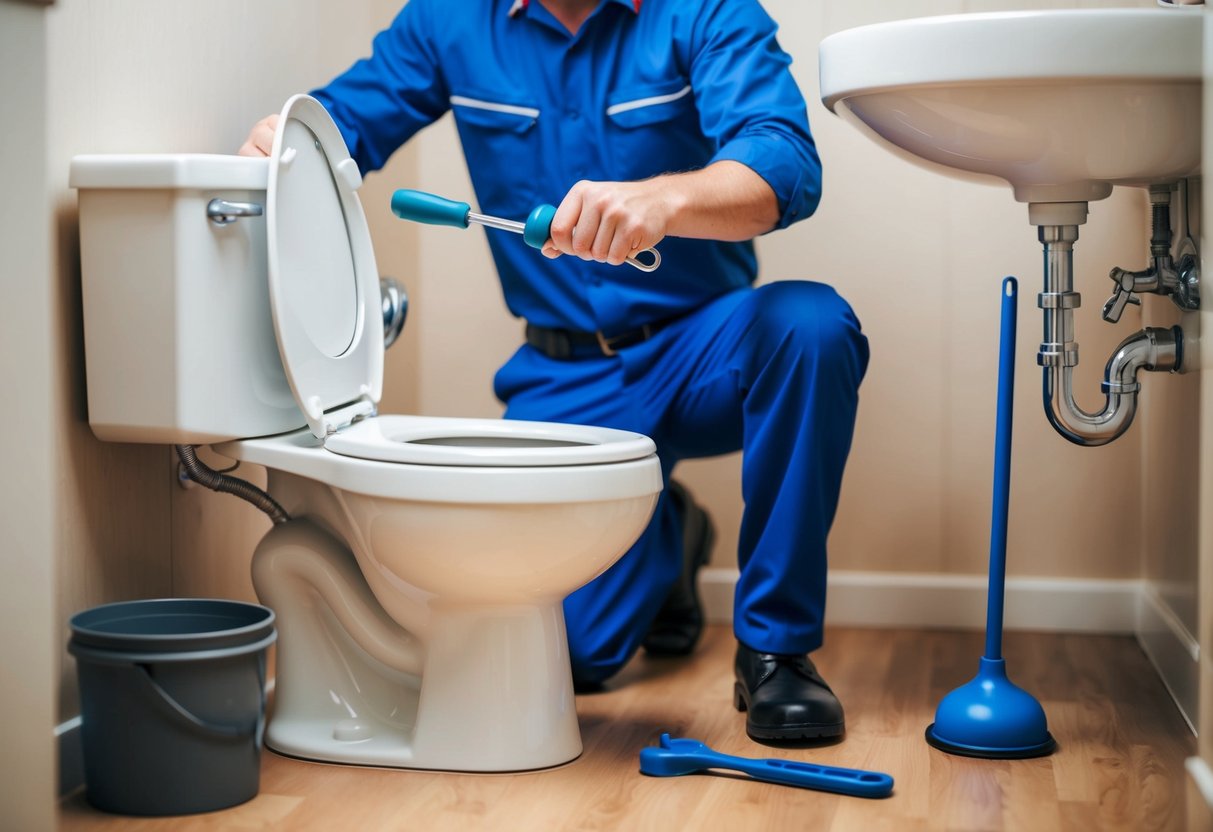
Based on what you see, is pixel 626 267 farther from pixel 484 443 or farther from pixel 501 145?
pixel 484 443

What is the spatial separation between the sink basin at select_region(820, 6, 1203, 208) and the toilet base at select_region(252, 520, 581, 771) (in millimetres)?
656

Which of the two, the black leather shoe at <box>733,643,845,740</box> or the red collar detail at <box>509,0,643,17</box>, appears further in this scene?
the red collar detail at <box>509,0,643,17</box>

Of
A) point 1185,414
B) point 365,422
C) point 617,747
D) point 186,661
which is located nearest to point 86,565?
point 186,661

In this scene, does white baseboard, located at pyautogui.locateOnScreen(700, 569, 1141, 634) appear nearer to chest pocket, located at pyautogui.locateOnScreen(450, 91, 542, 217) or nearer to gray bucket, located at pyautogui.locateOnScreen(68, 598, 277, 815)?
chest pocket, located at pyautogui.locateOnScreen(450, 91, 542, 217)

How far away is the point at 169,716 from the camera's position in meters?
1.28

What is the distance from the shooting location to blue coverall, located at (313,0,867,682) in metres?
1.63

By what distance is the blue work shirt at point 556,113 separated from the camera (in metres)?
1.78

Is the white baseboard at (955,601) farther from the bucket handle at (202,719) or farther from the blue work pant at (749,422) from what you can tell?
the bucket handle at (202,719)

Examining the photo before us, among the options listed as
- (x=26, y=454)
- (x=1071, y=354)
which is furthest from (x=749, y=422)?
(x=26, y=454)

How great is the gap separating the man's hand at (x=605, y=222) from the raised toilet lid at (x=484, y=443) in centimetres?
21

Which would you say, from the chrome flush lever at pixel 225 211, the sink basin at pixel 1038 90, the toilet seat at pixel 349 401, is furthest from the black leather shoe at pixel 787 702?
the chrome flush lever at pixel 225 211

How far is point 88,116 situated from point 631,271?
72 cm

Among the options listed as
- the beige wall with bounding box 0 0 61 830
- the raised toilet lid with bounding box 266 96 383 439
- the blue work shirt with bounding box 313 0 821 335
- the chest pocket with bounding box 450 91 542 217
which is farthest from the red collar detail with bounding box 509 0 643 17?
the beige wall with bounding box 0 0 61 830

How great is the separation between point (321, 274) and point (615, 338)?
17.1 inches
